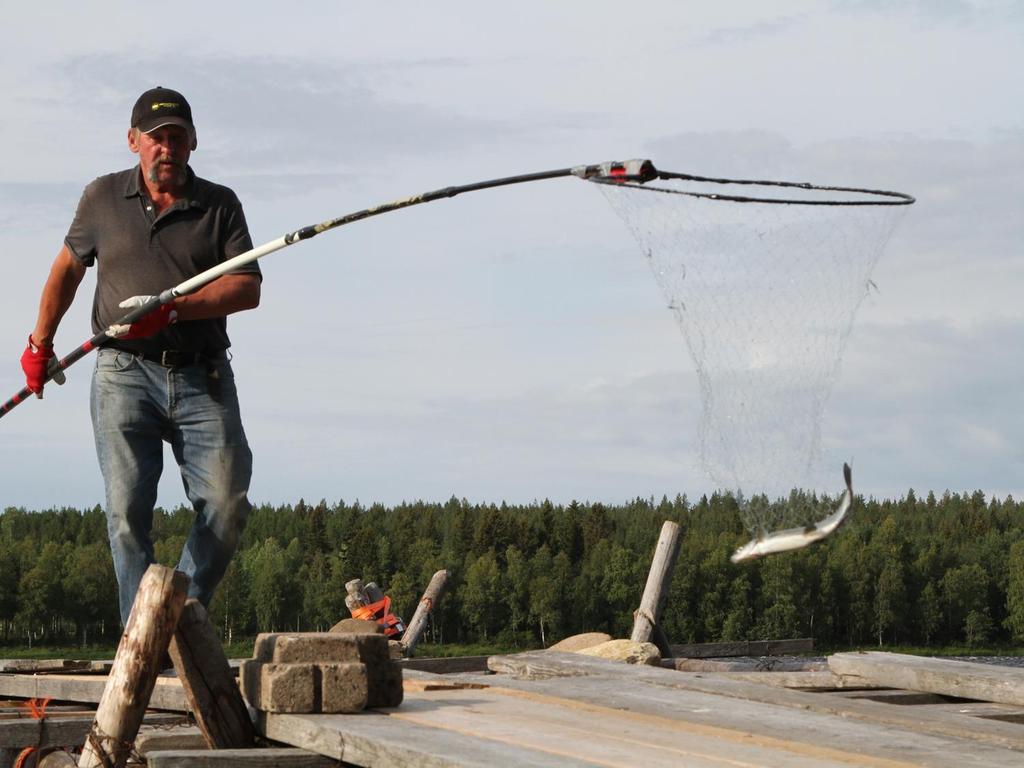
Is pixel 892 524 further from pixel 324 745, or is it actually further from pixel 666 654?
pixel 324 745

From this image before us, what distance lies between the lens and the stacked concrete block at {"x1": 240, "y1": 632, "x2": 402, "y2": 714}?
240 inches

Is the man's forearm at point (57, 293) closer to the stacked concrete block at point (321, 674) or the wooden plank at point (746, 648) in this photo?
the stacked concrete block at point (321, 674)

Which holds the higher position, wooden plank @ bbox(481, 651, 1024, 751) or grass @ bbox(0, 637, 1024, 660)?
wooden plank @ bbox(481, 651, 1024, 751)

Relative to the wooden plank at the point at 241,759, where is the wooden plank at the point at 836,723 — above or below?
above

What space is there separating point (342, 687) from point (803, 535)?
1854 mm

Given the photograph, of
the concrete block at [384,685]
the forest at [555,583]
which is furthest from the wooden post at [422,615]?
the forest at [555,583]

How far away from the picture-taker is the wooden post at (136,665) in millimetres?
6242

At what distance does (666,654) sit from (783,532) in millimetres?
10062

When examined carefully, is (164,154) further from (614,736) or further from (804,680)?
(804,680)

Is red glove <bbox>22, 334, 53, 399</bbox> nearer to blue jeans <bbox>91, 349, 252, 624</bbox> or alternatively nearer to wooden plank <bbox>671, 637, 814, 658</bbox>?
blue jeans <bbox>91, 349, 252, 624</bbox>

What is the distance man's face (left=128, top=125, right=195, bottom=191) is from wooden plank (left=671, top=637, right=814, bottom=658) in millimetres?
12287

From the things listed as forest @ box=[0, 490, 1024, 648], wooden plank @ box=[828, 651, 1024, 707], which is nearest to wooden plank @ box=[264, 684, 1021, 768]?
Answer: wooden plank @ box=[828, 651, 1024, 707]

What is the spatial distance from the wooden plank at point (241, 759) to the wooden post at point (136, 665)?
2.16 ft

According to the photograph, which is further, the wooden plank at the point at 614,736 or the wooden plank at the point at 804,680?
the wooden plank at the point at 804,680
